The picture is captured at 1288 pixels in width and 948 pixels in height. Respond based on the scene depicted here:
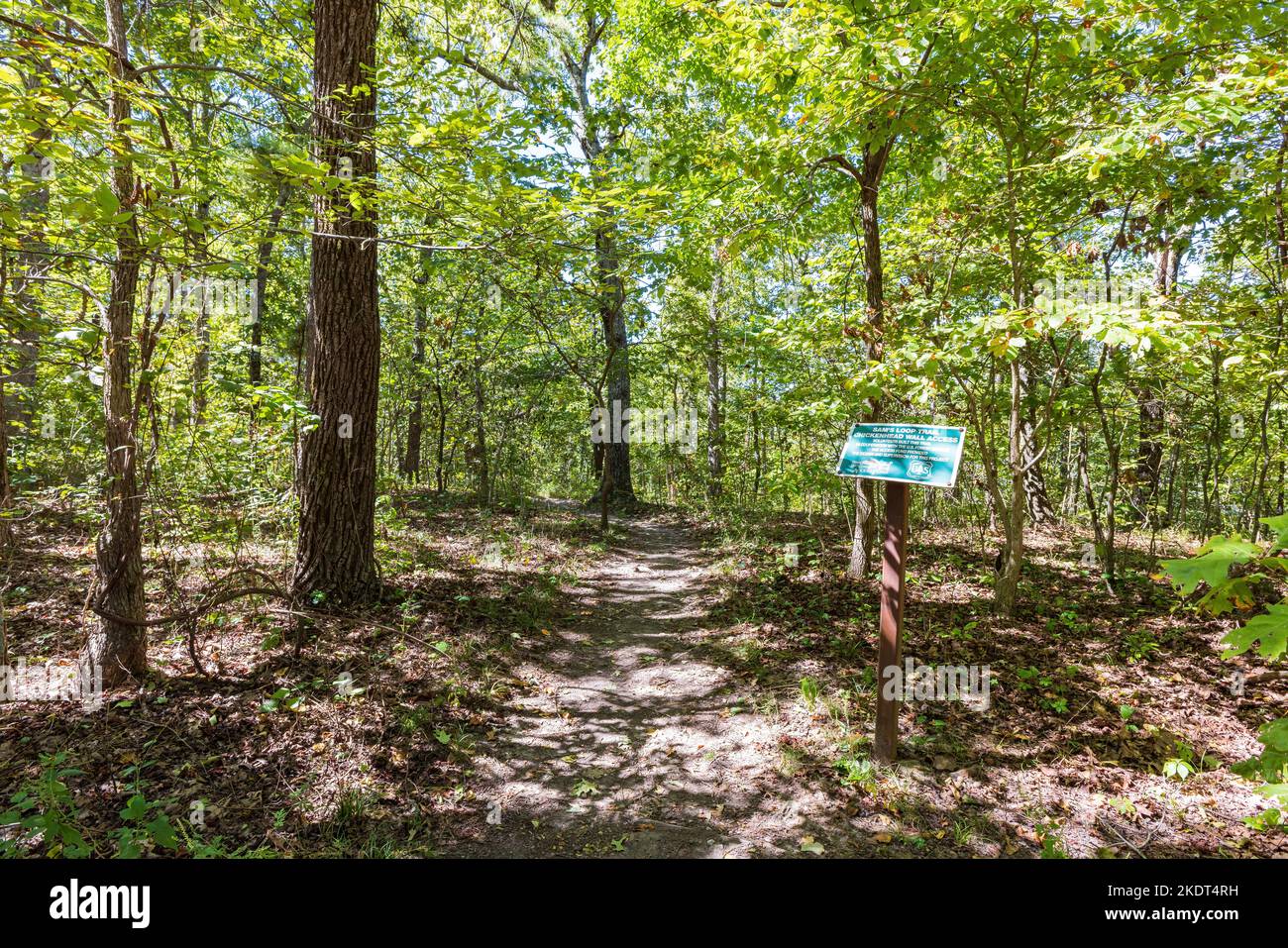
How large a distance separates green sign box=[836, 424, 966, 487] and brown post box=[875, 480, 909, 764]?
0.65 feet

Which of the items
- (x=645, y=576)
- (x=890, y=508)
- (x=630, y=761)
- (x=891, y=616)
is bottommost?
(x=630, y=761)

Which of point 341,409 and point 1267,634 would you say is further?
point 341,409

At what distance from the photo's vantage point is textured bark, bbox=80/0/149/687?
12.5 feet

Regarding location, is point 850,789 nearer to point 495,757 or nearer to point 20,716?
point 495,757

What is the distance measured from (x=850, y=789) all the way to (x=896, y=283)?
7461 mm

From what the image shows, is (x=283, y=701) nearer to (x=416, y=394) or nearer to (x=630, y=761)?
(x=630, y=761)

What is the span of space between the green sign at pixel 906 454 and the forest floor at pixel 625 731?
2.04m

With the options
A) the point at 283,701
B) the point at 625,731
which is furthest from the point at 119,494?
the point at 625,731

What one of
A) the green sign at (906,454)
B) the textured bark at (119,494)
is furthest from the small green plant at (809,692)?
the textured bark at (119,494)

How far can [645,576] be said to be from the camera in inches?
362

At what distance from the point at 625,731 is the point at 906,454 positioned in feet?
10.1

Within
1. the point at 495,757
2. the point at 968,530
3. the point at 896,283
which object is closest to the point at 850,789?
the point at 495,757
